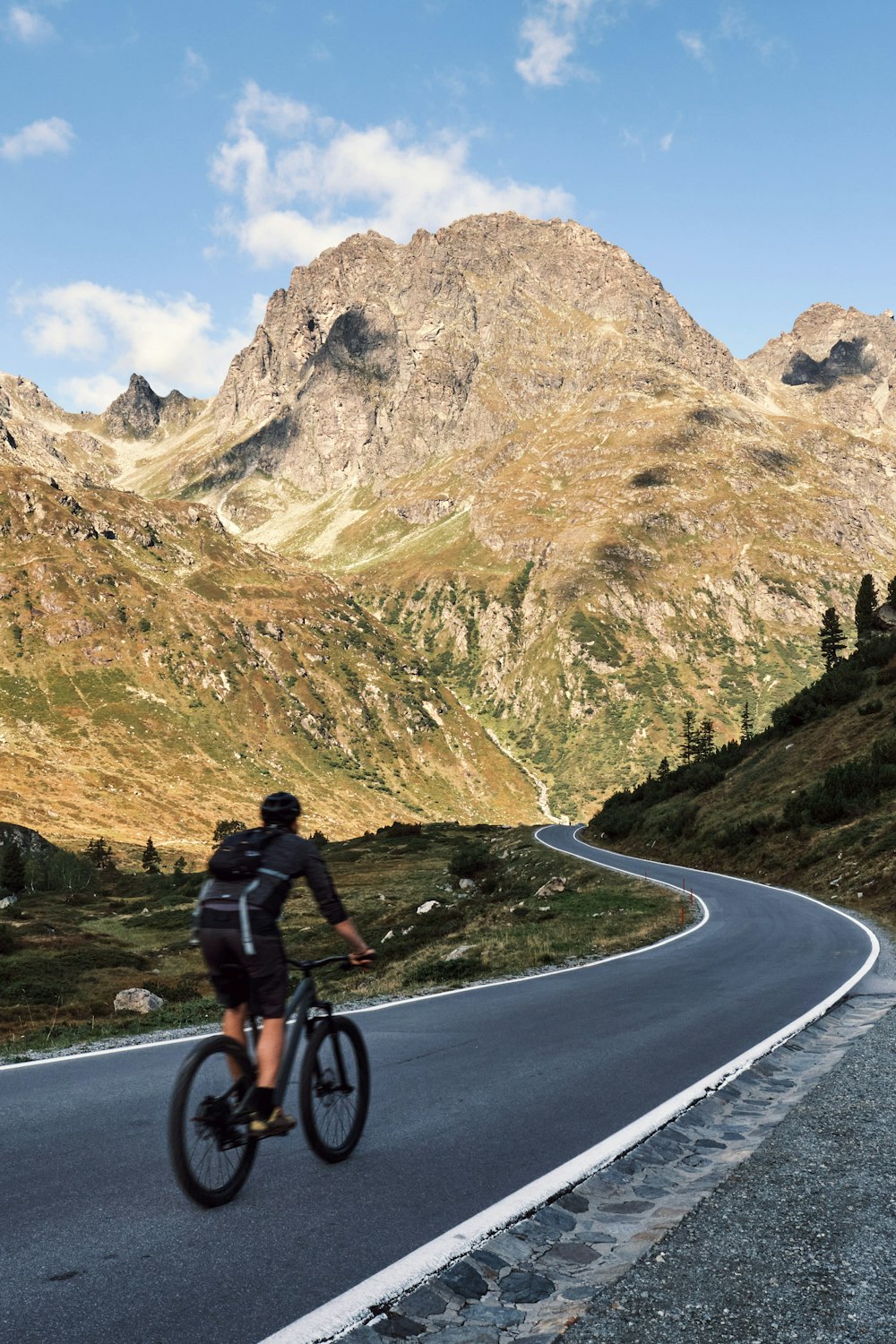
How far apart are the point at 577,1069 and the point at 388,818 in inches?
5714

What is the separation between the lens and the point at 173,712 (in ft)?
512

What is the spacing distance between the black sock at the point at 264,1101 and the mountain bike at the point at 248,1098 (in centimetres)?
5

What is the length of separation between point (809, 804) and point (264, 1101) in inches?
1555

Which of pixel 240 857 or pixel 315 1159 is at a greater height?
pixel 240 857

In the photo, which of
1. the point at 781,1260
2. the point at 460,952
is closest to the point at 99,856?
the point at 460,952

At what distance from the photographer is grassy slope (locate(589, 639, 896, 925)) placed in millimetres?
33094

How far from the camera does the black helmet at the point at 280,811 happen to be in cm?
634

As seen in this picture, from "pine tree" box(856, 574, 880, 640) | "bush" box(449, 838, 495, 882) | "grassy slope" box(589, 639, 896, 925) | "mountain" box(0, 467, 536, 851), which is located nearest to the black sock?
"grassy slope" box(589, 639, 896, 925)

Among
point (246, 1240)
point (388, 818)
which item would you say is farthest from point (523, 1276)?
point (388, 818)

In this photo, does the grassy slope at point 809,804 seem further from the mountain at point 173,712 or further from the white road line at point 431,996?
the mountain at point 173,712

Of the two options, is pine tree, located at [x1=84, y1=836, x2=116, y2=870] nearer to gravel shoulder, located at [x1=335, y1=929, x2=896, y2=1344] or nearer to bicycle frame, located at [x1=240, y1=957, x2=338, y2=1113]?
bicycle frame, located at [x1=240, y1=957, x2=338, y2=1113]

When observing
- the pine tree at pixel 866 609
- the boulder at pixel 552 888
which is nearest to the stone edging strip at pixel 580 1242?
the boulder at pixel 552 888

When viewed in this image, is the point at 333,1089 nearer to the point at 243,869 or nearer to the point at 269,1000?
the point at 269,1000

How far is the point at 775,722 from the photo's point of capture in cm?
6203
